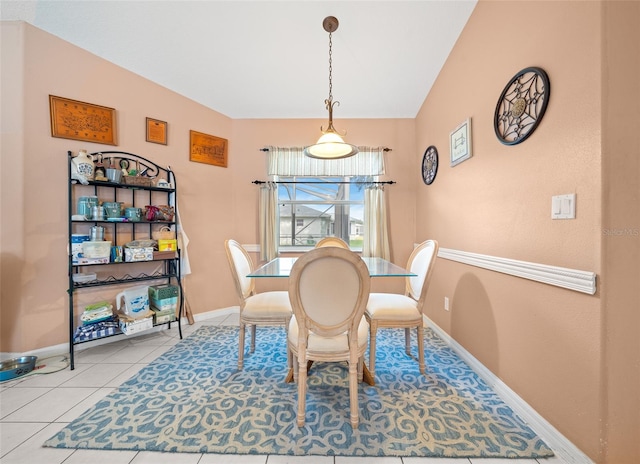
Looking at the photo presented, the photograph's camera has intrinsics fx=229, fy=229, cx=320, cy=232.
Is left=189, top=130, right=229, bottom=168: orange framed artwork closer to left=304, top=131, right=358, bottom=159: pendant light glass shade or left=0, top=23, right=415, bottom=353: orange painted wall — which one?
left=0, top=23, right=415, bottom=353: orange painted wall

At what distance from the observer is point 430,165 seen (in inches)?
104

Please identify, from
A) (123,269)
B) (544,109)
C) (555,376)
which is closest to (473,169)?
(544,109)

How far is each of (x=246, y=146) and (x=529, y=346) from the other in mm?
3456

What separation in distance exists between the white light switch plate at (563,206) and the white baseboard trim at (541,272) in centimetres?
26

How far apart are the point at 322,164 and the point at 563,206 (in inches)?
97.8

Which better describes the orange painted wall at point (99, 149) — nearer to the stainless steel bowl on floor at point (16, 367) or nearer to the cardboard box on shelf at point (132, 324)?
the stainless steel bowl on floor at point (16, 367)

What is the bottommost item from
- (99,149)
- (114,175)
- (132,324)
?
(132,324)

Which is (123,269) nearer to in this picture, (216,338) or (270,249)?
(216,338)

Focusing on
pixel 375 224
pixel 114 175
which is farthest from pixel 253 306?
pixel 375 224

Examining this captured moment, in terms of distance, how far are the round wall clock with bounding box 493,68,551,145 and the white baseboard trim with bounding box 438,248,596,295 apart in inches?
29.3

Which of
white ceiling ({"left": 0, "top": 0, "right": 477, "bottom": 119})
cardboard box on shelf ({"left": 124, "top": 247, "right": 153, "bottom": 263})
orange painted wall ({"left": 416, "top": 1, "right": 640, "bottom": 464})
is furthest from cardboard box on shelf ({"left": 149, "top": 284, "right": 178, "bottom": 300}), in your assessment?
orange painted wall ({"left": 416, "top": 1, "right": 640, "bottom": 464})

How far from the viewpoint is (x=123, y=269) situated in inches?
92.2

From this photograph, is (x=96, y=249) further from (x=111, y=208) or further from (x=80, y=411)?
(x=80, y=411)

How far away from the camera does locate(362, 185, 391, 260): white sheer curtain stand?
10.0ft
